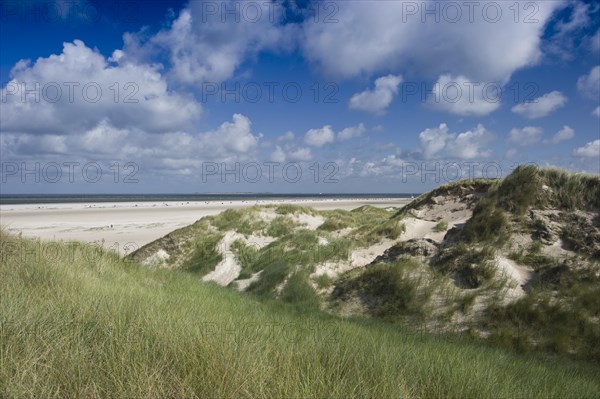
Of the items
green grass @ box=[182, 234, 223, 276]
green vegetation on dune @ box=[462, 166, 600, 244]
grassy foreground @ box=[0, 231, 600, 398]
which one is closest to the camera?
grassy foreground @ box=[0, 231, 600, 398]

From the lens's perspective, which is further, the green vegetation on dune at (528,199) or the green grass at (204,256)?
the green grass at (204,256)

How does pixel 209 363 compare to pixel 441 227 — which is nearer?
pixel 209 363

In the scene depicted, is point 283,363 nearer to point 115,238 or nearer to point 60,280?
point 60,280

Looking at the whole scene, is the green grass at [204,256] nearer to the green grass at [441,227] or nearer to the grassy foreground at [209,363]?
the green grass at [441,227]

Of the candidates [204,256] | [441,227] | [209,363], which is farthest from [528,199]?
[204,256]

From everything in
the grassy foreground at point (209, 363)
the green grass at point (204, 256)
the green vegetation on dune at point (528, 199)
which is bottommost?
the green grass at point (204, 256)

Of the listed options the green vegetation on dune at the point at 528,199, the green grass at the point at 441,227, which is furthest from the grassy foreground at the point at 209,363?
the green grass at the point at 441,227

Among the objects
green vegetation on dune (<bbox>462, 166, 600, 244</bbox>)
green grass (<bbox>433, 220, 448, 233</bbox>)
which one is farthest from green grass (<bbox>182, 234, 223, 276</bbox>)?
green vegetation on dune (<bbox>462, 166, 600, 244</bbox>)

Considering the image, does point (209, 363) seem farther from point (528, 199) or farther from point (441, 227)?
point (441, 227)

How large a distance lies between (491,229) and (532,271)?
6.53ft

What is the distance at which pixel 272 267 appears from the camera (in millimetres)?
13781

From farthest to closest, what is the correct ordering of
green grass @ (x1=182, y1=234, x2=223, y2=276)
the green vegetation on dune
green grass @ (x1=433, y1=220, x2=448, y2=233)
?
green grass @ (x1=182, y1=234, x2=223, y2=276) → green grass @ (x1=433, y1=220, x2=448, y2=233) → the green vegetation on dune

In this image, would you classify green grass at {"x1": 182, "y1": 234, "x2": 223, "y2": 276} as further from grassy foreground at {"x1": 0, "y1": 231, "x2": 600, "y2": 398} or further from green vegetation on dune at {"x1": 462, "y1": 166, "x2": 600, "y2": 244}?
grassy foreground at {"x1": 0, "y1": 231, "x2": 600, "y2": 398}

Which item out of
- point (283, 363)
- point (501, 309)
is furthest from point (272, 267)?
point (283, 363)
